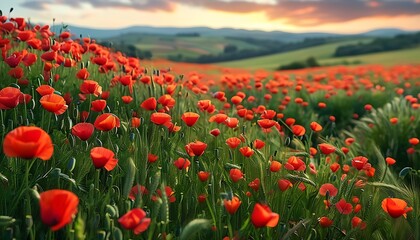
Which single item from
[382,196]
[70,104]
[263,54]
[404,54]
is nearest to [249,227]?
[382,196]

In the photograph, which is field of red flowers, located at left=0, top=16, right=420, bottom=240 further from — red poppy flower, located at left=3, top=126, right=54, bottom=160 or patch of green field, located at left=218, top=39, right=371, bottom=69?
patch of green field, located at left=218, top=39, right=371, bottom=69

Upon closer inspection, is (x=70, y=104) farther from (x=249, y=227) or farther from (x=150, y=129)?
(x=249, y=227)

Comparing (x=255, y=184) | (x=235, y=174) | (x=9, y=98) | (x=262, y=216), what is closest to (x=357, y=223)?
(x=255, y=184)

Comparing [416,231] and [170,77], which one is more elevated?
[170,77]

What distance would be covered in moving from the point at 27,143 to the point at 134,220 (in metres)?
0.42

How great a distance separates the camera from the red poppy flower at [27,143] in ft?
5.34

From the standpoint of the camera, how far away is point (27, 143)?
1621mm

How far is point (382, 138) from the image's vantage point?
570 centimetres

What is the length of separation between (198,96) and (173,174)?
2.56 metres

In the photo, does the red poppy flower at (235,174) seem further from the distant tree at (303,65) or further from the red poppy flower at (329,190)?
the distant tree at (303,65)

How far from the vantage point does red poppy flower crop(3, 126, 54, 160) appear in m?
1.63

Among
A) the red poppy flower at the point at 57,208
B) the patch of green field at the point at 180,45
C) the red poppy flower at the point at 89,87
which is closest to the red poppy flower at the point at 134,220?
the red poppy flower at the point at 57,208

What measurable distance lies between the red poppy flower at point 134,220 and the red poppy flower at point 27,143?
13.1 inches

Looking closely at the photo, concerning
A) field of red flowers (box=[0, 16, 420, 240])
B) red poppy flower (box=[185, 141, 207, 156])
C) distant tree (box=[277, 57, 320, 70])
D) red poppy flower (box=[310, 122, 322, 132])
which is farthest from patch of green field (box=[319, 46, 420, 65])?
red poppy flower (box=[185, 141, 207, 156])
